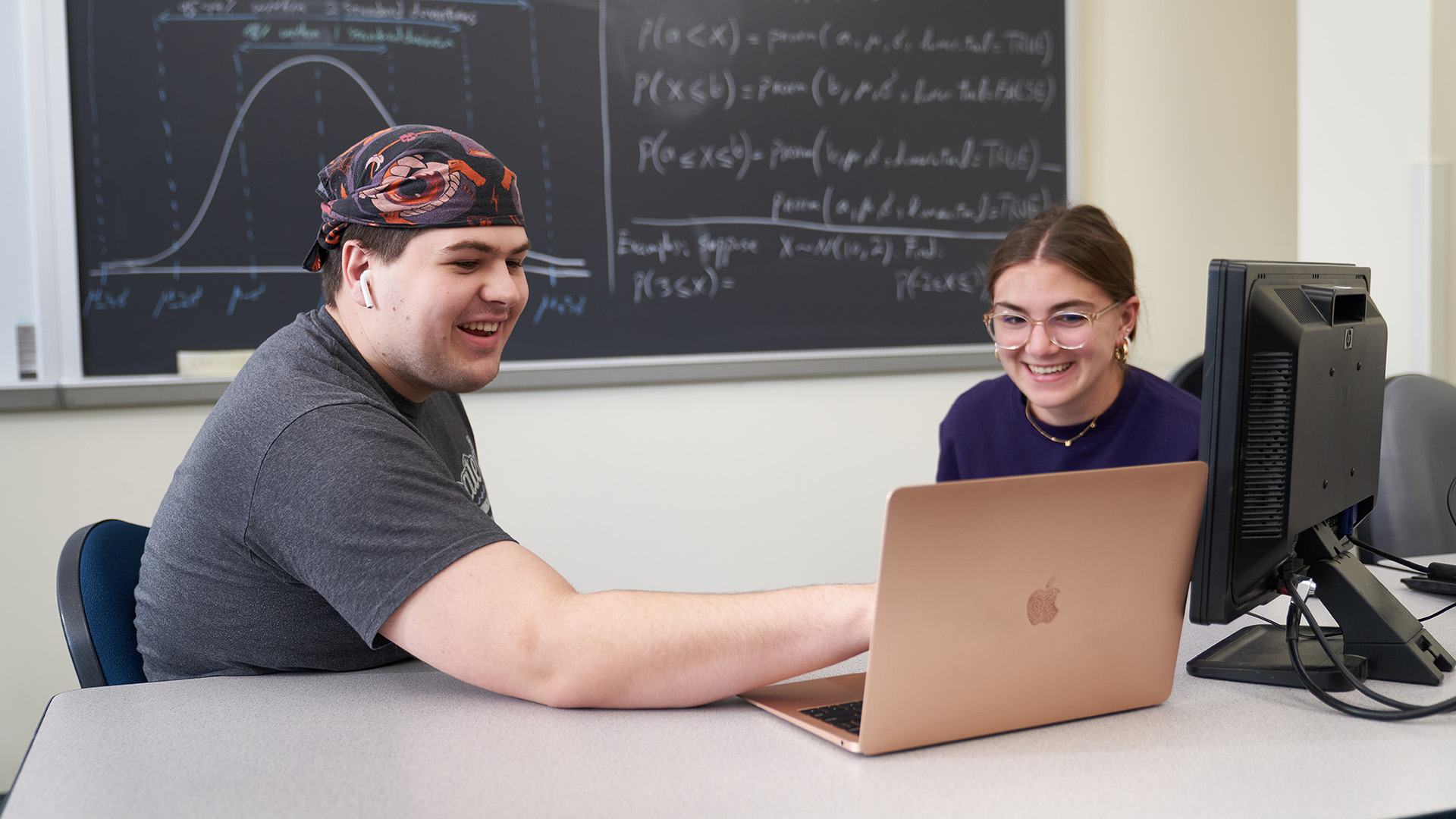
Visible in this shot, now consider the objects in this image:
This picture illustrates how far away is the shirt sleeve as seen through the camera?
1.00m

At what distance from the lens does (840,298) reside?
2809mm

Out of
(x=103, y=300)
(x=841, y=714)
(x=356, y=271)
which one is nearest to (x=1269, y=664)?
(x=841, y=714)

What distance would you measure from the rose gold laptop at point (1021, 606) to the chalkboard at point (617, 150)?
1773mm

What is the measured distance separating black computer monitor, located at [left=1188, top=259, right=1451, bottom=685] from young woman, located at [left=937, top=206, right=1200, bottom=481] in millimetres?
537

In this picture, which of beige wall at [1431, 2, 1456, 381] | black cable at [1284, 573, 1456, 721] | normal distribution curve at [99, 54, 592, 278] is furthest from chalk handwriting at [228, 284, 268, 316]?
beige wall at [1431, 2, 1456, 381]

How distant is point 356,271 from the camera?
1.28 m

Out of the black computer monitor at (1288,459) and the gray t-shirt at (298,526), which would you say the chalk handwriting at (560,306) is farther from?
the black computer monitor at (1288,459)

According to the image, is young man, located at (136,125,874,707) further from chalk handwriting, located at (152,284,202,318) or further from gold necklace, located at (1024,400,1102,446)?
chalk handwriting, located at (152,284,202,318)

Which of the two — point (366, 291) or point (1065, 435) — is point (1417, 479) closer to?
point (1065, 435)

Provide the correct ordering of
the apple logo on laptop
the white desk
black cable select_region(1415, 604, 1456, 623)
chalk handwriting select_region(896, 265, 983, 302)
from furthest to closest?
1. chalk handwriting select_region(896, 265, 983, 302)
2. black cable select_region(1415, 604, 1456, 623)
3. the apple logo on laptop
4. the white desk

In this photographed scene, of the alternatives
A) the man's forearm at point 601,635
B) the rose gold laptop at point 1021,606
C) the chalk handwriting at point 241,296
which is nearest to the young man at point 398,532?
the man's forearm at point 601,635

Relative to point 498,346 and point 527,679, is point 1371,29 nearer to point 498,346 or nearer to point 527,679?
point 498,346

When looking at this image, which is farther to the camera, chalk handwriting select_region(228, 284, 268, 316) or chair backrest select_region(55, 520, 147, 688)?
chalk handwriting select_region(228, 284, 268, 316)

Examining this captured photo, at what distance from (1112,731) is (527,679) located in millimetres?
543
